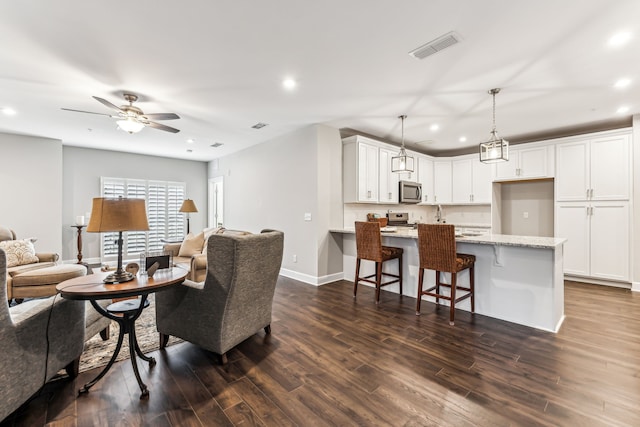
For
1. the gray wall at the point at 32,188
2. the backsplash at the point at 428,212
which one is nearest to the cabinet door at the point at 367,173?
the backsplash at the point at 428,212

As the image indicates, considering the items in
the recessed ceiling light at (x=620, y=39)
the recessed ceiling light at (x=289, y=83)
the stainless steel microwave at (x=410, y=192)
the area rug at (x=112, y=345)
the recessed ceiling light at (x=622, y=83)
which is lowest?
the area rug at (x=112, y=345)

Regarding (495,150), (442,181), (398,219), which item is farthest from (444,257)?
(442,181)

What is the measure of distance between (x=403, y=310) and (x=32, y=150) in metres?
7.08

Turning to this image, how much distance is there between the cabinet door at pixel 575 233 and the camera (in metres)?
4.77

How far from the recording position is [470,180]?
20.5ft

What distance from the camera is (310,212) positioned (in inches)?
190

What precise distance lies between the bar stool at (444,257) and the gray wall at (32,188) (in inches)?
262

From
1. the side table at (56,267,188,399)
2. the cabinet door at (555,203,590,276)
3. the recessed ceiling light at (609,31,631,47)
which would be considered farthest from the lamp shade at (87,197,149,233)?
the cabinet door at (555,203,590,276)

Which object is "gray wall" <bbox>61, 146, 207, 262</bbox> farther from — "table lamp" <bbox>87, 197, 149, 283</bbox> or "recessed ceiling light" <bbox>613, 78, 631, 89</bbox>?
"recessed ceiling light" <bbox>613, 78, 631, 89</bbox>

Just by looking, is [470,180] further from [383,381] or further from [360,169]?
[383,381]

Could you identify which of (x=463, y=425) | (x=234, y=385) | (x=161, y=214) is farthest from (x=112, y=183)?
(x=463, y=425)

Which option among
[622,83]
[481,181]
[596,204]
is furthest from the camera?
[481,181]

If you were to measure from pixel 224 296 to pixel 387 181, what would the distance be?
159 inches

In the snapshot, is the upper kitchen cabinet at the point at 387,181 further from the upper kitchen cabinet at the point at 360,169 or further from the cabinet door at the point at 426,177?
the cabinet door at the point at 426,177
